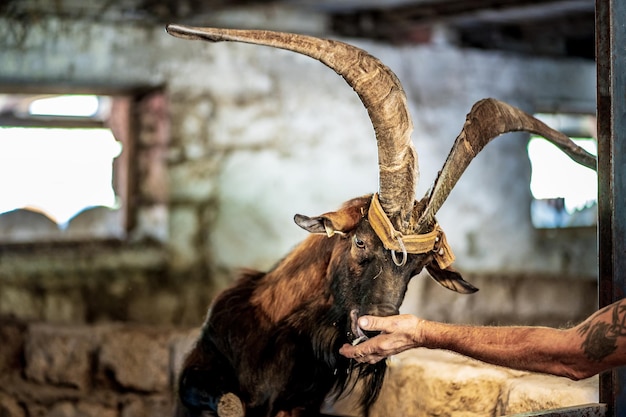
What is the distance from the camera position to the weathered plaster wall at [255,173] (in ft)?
23.9

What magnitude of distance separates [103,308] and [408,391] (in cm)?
364

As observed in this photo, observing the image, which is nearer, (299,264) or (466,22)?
(299,264)

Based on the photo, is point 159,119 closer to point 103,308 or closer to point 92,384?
point 103,308

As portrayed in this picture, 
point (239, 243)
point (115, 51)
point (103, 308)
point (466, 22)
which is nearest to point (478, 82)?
point (466, 22)

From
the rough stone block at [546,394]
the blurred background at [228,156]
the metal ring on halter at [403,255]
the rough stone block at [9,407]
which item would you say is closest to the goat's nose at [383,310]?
the metal ring on halter at [403,255]

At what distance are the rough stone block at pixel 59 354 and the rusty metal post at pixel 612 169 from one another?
3378 mm

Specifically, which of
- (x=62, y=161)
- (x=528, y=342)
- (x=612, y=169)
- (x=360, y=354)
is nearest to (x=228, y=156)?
(x=62, y=161)

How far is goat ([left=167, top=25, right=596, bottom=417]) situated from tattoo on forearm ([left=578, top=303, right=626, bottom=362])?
0.98m

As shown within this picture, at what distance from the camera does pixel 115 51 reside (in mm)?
7344

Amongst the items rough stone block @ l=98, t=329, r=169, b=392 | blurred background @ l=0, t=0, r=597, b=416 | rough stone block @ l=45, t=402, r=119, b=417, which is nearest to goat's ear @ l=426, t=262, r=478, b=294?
rough stone block @ l=98, t=329, r=169, b=392

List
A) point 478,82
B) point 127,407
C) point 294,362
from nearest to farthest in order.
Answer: point 294,362, point 127,407, point 478,82

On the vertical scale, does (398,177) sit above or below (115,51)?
below

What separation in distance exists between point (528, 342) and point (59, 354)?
3.72 metres

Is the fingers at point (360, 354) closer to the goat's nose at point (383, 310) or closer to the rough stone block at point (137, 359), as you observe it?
the goat's nose at point (383, 310)
